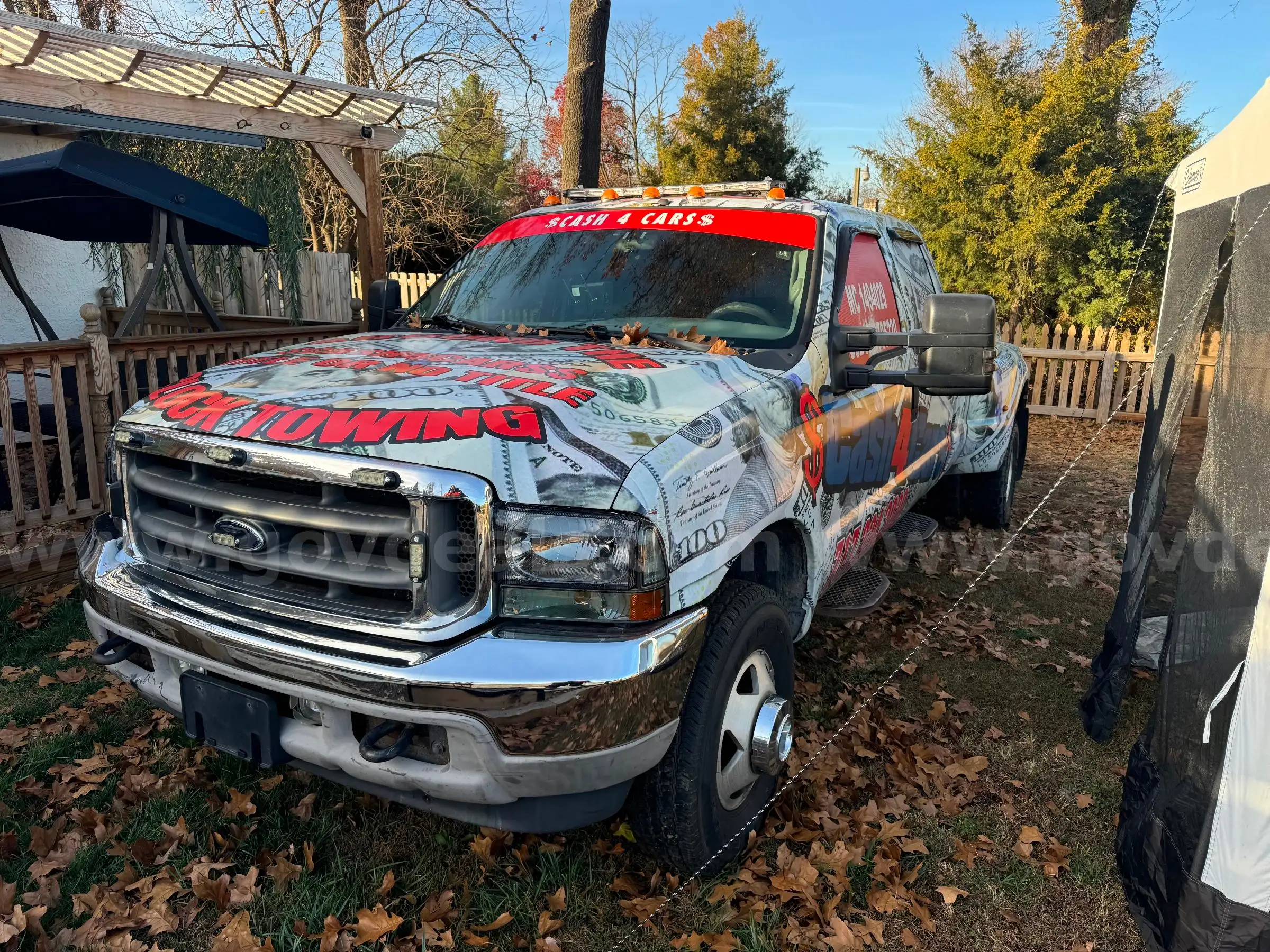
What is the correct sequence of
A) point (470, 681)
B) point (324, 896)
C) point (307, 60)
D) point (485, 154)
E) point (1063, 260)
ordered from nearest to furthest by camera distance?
point (470, 681) < point (324, 896) < point (1063, 260) < point (307, 60) < point (485, 154)

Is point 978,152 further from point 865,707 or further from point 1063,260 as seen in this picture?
point 865,707

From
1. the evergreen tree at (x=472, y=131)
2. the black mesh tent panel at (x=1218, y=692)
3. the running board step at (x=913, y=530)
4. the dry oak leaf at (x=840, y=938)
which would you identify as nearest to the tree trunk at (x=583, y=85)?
the running board step at (x=913, y=530)

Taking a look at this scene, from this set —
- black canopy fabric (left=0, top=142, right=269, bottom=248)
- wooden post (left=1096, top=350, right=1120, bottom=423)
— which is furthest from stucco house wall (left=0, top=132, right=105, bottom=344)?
wooden post (left=1096, top=350, right=1120, bottom=423)

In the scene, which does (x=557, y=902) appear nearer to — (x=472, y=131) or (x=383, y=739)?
(x=383, y=739)

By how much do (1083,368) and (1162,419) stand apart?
908 cm

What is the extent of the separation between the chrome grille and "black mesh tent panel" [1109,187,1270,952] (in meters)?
2.09

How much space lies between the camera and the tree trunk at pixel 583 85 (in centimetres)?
917

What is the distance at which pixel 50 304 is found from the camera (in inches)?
377

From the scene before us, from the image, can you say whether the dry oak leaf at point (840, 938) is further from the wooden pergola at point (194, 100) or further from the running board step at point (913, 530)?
the wooden pergola at point (194, 100)

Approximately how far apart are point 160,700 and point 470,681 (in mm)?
1234

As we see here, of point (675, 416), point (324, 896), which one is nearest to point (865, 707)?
point (675, 416)

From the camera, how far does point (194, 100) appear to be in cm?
687

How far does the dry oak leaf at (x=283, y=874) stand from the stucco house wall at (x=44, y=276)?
8.25 metres

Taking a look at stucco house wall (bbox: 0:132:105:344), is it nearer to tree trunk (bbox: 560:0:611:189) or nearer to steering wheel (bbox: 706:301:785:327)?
tree trunk (bbox: 560:0:611:189)
